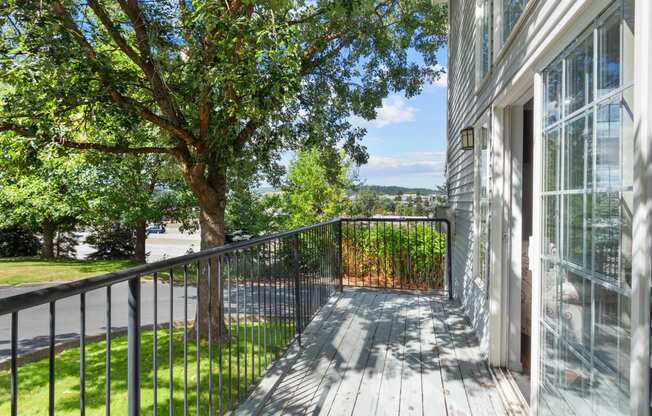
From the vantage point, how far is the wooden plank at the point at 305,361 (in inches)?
106

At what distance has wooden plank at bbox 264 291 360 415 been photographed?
2684mm

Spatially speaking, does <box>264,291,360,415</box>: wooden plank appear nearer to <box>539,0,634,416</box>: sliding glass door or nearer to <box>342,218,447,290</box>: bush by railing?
<box>539,0,634,416</box>: sliding glass door

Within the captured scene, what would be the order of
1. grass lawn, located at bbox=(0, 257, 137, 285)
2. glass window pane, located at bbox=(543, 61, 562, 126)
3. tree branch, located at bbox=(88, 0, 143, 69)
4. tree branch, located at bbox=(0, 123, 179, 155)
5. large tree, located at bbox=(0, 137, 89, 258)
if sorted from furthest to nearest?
large tree, located at bbox=(0, 137, 89, 258)
grass lawn, located at bbox=(0, 257, 137, 285)
tree branch, located at bbox=(0, 123, 179, 155)
tree branch, located at bbox=(88, 0, 143, 69)
glass window pane, located at bbox=(543, 61, 562, 126)

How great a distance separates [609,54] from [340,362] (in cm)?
275

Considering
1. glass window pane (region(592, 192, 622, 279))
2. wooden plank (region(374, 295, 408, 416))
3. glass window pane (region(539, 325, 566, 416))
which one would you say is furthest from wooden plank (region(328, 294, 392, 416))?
glass window pane (region(592, 192, 622, 279))

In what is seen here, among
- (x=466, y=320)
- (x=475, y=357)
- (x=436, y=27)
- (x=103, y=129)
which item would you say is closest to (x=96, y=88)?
(x=103, y=129)

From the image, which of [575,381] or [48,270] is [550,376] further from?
[48,270]

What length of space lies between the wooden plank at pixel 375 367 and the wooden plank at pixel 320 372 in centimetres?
27

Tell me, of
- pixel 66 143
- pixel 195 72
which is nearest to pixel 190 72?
pixel 195 72

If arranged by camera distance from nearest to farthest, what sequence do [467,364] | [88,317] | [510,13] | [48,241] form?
[510,13], [467,364], [88,317], [48,241]

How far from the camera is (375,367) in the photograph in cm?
324

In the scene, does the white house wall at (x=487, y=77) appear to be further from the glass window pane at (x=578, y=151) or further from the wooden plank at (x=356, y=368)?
the wooden plank at (x=356, y=368)

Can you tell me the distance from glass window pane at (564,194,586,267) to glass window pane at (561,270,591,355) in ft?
→ 0.24

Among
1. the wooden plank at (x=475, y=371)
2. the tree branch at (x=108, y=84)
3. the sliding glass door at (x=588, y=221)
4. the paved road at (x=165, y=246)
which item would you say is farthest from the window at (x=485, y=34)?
the paved road at (x=165, y=246)
